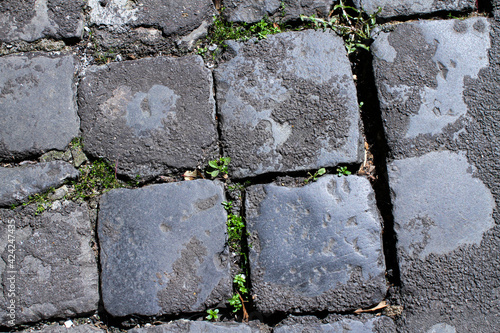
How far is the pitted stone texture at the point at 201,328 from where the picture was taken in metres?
1.75

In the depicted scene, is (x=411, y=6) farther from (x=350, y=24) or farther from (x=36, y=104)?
(x=36, y=104)

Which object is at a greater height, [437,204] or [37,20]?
[37,20]

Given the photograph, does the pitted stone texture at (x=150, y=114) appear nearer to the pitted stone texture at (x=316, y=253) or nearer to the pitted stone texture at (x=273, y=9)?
the pitted stone texture at (x=273, y=9)

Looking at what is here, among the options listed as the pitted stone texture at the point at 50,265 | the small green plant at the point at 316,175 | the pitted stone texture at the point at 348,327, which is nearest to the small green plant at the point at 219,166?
the small green plant at the point at 316,175

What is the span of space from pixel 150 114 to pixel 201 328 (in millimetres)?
1020

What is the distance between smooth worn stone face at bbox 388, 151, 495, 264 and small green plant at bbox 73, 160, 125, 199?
51.8 inches

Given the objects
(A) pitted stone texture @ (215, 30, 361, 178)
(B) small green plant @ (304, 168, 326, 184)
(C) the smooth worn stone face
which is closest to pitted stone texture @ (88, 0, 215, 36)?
(A) pitted stone texture @ (215, 30, 361, 178)

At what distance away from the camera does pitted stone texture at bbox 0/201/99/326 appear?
5.87ft

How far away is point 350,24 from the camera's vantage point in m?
2.05

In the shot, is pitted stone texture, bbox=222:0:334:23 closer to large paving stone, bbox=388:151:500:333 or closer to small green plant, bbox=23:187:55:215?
large paving stone, bbox=388:151:500:333

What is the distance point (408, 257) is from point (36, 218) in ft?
5.65

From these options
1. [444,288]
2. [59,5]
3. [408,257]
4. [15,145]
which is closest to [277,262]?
[408,257]

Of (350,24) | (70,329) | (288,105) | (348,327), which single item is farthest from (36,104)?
(348,327)

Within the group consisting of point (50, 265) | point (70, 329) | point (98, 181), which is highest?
point (98, 181)
